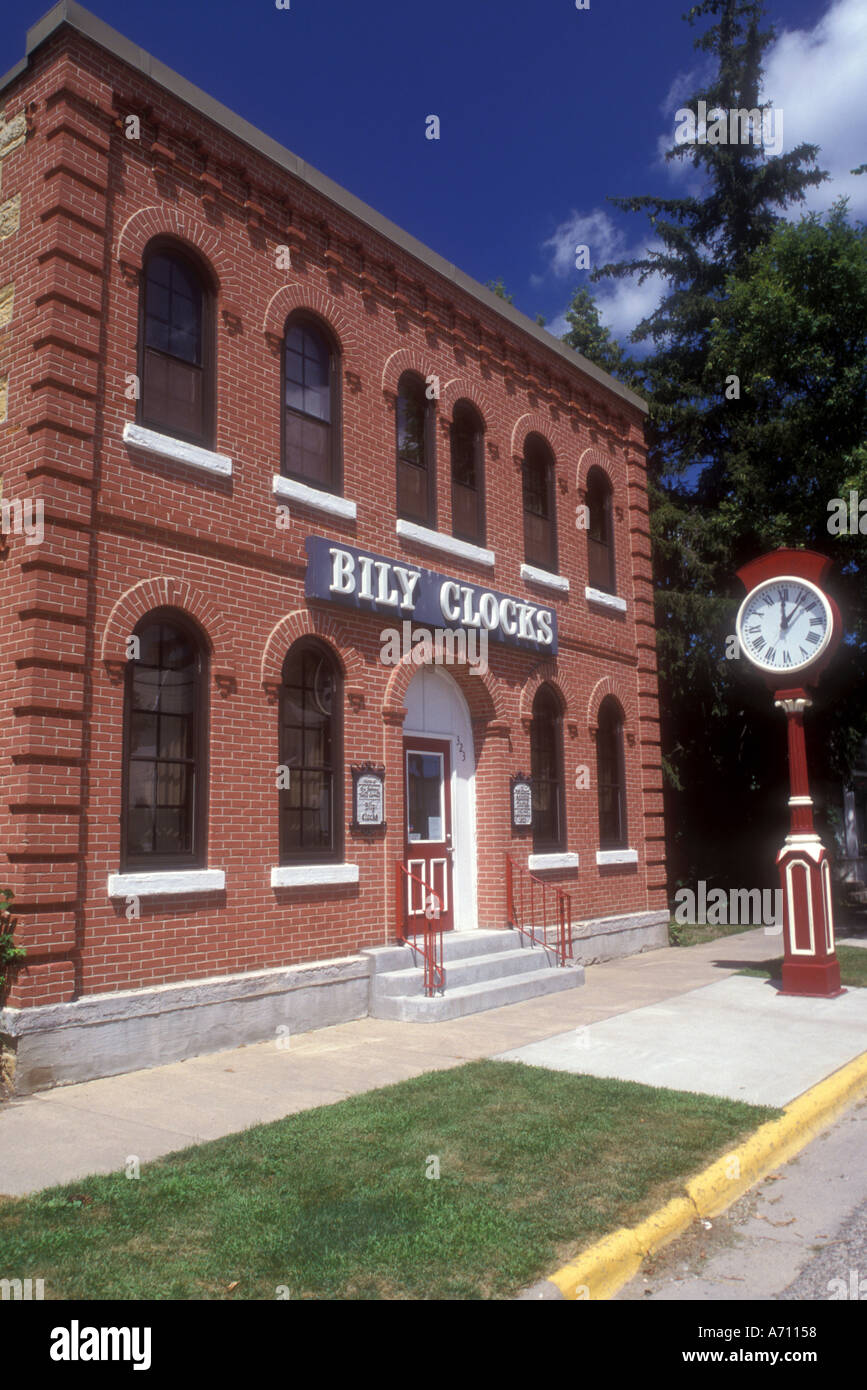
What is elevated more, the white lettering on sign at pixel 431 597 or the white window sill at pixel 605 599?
the white window sill at pixel 605 599

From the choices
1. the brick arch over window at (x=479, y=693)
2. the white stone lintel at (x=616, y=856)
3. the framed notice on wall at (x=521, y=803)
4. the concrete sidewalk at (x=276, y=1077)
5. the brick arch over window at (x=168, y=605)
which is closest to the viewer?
the concrete sidewalk at (x=276, y=1077)

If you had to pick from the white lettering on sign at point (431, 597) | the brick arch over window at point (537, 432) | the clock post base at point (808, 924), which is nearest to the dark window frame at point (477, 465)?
the brick arch over window at point (537, 432)

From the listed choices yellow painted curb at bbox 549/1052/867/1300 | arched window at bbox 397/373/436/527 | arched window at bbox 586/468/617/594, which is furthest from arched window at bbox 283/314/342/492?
yellow painted curb at bbox 549/1052/867/1300

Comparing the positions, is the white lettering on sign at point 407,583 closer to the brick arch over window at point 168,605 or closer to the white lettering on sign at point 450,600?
the white lettering on sign at point 450,600

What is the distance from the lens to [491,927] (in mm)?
12344

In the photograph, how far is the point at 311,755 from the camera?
33.1 feet

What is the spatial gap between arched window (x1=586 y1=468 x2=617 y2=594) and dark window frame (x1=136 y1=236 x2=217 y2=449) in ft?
23.9

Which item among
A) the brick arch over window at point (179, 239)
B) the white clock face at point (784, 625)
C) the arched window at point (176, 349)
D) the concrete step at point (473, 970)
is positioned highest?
the brick arch over window at point (179, 239)

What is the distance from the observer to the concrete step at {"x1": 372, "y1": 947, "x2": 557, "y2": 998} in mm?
9961

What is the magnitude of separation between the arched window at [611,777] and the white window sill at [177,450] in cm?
754

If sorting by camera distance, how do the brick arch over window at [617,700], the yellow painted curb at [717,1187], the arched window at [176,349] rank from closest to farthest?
the yellow painted curb at [717,1187]
the arched window at [176,349]
the brick arch over window at [617,700]

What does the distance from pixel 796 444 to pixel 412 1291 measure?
16.6 meters

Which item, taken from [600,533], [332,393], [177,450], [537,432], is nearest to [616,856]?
[600,533]

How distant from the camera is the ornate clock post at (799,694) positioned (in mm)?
10516
